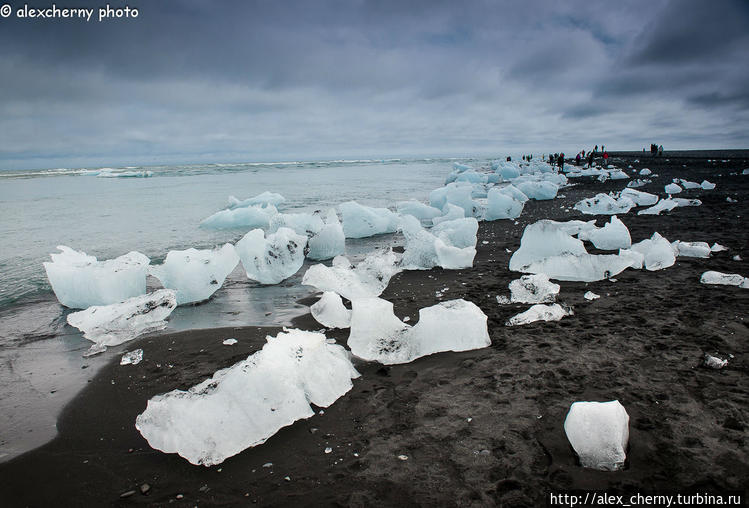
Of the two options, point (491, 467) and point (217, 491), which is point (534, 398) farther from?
point (217, 491)

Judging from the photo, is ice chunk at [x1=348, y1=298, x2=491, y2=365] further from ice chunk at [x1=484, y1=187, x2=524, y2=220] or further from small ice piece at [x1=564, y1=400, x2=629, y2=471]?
ice chunk at [x1=484, y1=187, x2=524, y2=220]

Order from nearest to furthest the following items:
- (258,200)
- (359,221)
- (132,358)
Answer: (132,358) < (359,221) < (258,200)

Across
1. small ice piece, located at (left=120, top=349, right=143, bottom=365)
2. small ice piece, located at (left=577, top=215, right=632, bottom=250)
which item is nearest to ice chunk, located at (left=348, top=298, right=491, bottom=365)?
small ice piece, located at (left=120, top=349, right=143, bottom=365)

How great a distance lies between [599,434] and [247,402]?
1529 mm

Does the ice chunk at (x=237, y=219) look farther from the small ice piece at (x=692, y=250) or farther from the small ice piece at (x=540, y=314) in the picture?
the small ice piece at (x=692, y=250)

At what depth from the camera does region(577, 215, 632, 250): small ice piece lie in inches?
198

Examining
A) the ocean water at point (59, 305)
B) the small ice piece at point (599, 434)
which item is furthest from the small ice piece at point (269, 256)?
the small ice piece at point (599, 434)

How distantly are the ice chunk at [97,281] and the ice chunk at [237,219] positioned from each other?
14.5 feet

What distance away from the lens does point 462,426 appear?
1863 millimetres

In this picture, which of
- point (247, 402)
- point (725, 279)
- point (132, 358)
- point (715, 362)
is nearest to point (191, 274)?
point (132, 358)

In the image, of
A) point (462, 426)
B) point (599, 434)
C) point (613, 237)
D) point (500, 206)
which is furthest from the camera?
point (500, 206)

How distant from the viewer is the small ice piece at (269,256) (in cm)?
447

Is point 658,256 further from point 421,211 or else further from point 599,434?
point 421,211

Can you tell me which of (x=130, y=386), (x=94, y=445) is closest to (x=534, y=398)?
(x=94, y=445)
